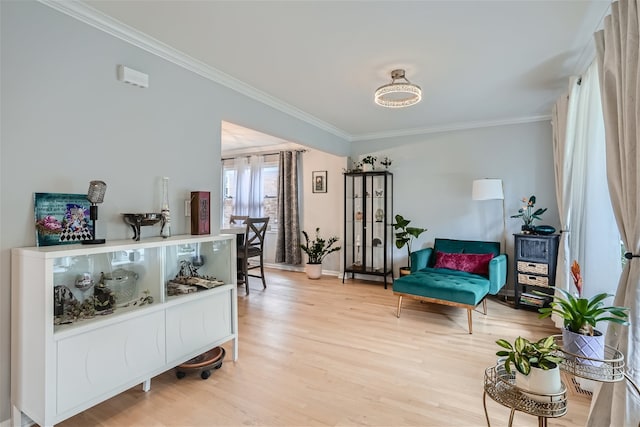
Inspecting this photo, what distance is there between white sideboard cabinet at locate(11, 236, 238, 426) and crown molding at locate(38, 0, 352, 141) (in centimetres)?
142

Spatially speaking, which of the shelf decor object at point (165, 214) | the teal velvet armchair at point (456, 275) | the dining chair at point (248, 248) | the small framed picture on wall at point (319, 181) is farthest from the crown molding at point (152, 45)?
the teal velvet armchair at point (456, 275)

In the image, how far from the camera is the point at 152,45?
92.0 inches

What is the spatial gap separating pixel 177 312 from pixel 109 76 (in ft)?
5.51

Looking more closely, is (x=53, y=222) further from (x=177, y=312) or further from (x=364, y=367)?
(x=364, y=367)

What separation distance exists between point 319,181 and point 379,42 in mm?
3770

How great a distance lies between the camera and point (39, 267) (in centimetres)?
159

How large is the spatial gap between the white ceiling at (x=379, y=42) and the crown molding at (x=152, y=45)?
0.17 ft

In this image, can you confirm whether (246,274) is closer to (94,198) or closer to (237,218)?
(237,218)

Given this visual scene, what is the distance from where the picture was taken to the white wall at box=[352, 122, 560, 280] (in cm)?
430

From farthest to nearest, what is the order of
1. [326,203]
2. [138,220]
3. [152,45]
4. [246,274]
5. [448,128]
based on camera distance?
[326,203], [448,128], [246,274], [152,45], [138,220]

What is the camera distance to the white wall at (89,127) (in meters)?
1.71

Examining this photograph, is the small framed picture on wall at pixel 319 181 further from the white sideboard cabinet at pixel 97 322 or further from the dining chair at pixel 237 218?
the white sideboard cabinet at pixel 97 322

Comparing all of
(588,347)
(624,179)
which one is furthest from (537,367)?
(624,179)

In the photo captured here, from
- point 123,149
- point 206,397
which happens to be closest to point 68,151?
point 123,149
